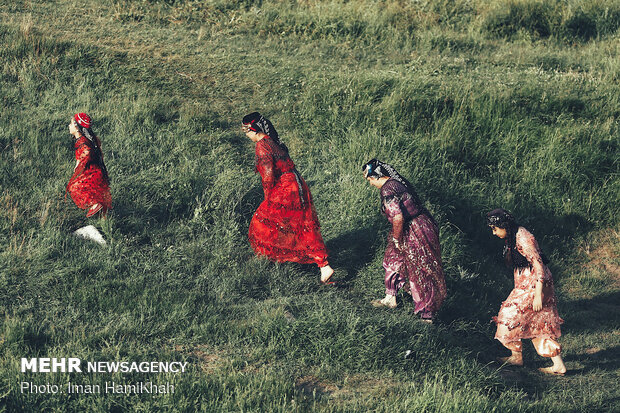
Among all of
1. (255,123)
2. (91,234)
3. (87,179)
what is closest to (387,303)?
(255,123)

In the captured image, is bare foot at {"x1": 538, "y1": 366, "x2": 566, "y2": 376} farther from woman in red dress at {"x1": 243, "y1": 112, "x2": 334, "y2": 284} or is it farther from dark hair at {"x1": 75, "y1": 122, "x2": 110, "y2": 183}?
dark hair at {"x1": 75, "y1": 122, "x2": 110, "y2": 183}

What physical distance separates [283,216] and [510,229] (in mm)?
2273

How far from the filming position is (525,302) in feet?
21.7

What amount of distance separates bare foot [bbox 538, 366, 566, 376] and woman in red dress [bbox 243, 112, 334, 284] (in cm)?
230

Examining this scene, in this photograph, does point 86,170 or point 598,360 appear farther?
point 598,360

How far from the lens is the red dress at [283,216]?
6.99 meters

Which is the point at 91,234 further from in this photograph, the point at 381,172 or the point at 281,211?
the point at 381,172

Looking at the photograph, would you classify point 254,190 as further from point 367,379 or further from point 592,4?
point 592,4

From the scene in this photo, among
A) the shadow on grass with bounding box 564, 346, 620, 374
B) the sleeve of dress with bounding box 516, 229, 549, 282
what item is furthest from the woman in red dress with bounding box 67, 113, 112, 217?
the shadow on grass with bounding box 564, 346, 620, 374

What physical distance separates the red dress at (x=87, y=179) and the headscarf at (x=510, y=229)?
13.1 ft

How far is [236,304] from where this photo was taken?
6703 millimetres

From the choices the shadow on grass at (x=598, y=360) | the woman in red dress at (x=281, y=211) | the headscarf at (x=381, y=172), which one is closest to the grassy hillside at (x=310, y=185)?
the shadow on grass at (x=598, y=360)

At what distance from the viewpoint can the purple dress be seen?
658 centimetres

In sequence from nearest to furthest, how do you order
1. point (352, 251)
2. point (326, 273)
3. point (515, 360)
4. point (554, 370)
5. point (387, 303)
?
point (554, 370) → point (515, 360) → point (387, 303) → point (326, 273) → point (352, 251)
